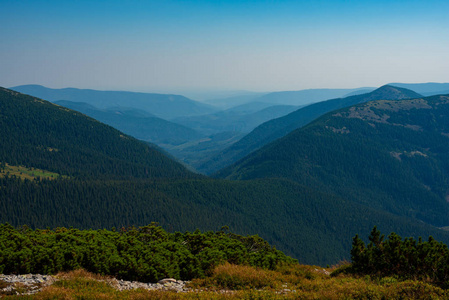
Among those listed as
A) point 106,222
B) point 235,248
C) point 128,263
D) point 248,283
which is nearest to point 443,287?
point 248,283

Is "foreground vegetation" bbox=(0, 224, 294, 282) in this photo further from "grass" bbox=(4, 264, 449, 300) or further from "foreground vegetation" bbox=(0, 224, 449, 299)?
"grass" bbox=(4, 264, 449, 300)

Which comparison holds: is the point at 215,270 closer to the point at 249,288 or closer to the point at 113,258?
the point at 249,288

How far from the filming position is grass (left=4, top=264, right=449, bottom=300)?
880 inches

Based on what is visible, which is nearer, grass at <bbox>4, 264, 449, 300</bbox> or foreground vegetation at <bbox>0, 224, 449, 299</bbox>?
grass at <bbox>4, 264, 449, 300</bbox>

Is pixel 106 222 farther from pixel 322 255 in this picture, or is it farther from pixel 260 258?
pixel 260 258

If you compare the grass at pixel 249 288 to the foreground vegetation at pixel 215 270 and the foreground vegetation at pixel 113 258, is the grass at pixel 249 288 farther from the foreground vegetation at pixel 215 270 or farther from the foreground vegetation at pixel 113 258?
the foreground vegetation at pixel 113 258

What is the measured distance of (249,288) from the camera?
86.0 ft

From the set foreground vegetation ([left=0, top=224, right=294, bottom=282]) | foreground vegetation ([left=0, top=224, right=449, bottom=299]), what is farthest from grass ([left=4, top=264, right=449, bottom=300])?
foreground vegetation ([left=0, top=224, right=294, bottom=282])

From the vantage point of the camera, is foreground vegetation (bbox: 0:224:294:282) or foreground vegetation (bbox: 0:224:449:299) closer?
foreground vegetation (bbox: 0:224:449:299)

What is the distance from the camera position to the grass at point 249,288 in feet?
73.4

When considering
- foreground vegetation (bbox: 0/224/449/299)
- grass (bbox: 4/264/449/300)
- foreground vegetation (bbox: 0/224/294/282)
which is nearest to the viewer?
grass (bbox: 4/264/449/300)

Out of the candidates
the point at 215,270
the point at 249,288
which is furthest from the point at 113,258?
the point at 249,288

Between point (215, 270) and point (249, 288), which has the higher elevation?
point (249, 288)

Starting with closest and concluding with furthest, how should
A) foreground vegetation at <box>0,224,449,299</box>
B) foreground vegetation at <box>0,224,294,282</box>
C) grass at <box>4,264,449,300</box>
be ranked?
1. grass at <box>4,264,449,300</box>
2. foreground vegetation at <box>0,224,449,299</box>
3. foreground vegetation at <box>0,224,294,282</box>
